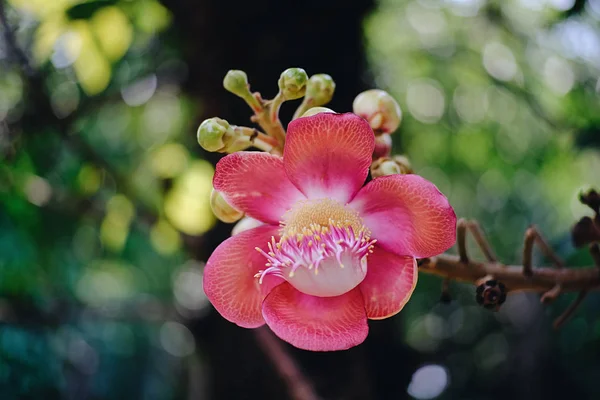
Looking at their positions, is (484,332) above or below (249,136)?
below

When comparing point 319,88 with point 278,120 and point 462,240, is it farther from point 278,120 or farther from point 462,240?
point 462,240

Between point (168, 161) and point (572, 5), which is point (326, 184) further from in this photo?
point (168, 161)

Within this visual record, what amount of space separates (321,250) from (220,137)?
→ 18 cm

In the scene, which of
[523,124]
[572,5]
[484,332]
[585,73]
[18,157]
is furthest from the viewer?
[484,332]

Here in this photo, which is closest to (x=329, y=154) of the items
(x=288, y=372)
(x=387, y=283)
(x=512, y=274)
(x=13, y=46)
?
(x=387, y=283)

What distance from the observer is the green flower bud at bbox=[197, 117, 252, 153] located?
0.72 meters

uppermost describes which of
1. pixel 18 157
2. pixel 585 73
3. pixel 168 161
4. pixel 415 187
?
pixel 415 187

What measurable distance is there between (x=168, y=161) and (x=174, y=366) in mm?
2461

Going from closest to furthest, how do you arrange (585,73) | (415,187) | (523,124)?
(415,187), (585,73), (523,124)

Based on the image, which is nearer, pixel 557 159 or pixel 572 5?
pixel 572 5

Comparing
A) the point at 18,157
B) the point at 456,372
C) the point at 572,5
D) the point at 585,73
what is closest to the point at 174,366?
the point at 456,372

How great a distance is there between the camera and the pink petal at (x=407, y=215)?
70 cm

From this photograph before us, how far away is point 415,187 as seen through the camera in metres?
0.72

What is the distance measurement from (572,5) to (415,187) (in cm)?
77
